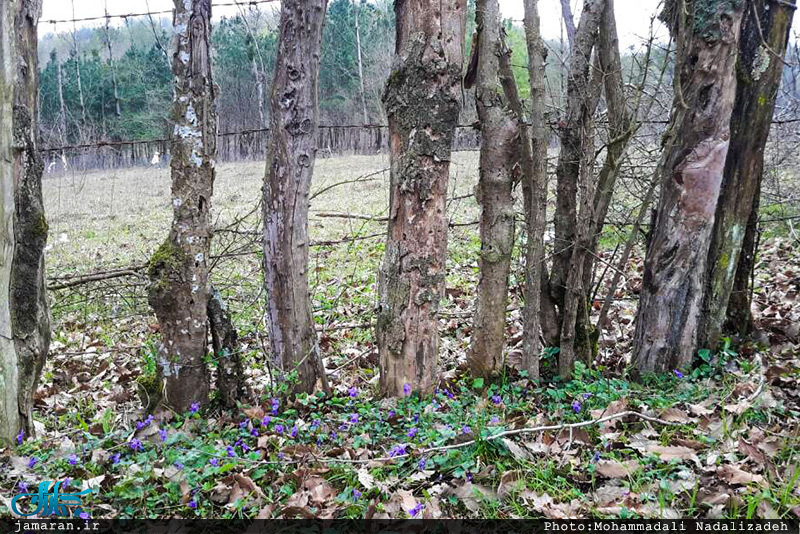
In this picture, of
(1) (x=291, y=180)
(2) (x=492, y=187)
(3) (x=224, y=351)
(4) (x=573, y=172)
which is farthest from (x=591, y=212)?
(3) (x=224, y=351)

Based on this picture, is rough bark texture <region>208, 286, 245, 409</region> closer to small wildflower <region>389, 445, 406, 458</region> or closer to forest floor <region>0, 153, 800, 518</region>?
forest floor <region>0, 153, 800, 518</region>

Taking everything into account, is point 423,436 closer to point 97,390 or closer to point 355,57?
point 97,390

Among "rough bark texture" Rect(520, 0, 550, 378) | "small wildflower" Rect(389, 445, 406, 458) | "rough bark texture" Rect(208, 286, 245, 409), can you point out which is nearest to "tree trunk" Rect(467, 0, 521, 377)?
"rough bark texture" Rect(520, 0, 550, 378)

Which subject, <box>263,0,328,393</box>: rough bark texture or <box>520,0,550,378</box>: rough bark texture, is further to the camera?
<box>520,0,550,378</box>: rough bark texture

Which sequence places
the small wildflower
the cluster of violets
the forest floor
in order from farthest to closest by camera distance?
the small wildflower
the cluster of violets
the forest floor

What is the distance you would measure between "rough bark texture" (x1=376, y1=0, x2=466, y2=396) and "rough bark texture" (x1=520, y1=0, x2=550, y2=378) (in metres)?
0.60

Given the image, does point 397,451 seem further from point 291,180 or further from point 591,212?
point 591,212

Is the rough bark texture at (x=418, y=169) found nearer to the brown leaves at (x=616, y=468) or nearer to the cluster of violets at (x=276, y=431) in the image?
the cluster of violets at (x=276, y=431)

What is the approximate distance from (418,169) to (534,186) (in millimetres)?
953

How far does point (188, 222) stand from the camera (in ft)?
12.4

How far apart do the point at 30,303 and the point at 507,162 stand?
332 centimetres

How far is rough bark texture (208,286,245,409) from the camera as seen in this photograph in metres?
4.04

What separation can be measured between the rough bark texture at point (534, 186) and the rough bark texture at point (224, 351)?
85.1 inches

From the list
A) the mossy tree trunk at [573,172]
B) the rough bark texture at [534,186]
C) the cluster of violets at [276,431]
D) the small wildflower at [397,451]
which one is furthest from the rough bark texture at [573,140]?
the small wildflower at [397,451]
